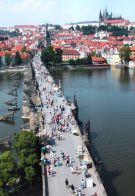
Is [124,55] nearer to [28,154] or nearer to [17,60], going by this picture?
[17,60]

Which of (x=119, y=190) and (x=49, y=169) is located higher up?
(x=49, y=169)

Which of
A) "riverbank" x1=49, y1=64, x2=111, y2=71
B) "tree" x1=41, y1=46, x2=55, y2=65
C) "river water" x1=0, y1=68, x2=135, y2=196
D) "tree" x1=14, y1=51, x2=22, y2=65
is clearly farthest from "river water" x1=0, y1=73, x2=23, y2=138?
"riverbank" x1=49, y1=64, x2=111, y2=71

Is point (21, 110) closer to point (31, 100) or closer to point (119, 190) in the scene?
point (31, 100)

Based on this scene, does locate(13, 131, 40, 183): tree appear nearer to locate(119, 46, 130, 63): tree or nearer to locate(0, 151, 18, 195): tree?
locate(0, 151, 18, 195): tree

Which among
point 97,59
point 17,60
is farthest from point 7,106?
point 97,59

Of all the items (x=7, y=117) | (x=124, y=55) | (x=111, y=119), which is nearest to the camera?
(x=111, y=119)

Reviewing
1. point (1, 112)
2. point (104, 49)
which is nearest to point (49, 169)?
point (1, 112)
